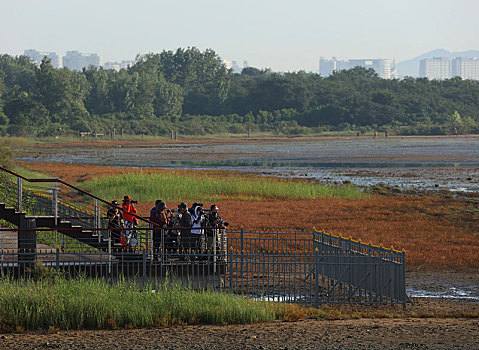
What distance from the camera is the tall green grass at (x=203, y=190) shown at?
137 feet

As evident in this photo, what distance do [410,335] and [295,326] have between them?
2029 mm

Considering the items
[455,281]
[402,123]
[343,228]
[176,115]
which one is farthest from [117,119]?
[455,281]

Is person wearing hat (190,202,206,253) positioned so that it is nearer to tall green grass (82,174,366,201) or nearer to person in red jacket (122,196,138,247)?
person in red jacket (122,196,138,247)

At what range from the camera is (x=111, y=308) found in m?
14.2

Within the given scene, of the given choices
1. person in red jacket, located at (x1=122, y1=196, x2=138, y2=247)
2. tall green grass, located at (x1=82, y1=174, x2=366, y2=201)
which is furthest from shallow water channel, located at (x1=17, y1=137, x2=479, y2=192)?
person in red jacket, located at (x1=122, y1=196, x2=138, y2=247)

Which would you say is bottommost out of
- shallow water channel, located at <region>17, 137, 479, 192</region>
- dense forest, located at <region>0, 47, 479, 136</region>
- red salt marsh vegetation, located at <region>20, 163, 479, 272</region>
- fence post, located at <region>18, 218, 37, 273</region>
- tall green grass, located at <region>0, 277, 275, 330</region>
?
red salt marsh vegetation, located at <region>20, 163, 479, 272</region>

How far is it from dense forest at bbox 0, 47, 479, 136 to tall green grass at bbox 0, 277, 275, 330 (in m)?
123

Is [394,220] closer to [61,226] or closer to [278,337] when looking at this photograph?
[61,226]

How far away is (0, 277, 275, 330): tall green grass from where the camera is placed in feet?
45.5

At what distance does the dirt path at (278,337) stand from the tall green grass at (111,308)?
41 cm

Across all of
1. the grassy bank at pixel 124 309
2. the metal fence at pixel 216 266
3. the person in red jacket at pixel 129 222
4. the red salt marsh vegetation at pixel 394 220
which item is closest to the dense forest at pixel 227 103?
the red salt marsh vegetation at pixel 394 220

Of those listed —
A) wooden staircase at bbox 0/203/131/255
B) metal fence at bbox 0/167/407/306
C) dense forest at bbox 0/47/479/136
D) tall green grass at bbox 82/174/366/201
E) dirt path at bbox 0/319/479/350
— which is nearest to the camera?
dirt path at bbox 0/319/479/350

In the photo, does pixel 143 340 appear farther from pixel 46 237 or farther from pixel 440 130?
pixel 440 130

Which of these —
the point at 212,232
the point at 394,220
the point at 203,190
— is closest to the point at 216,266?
the point at 212,232
